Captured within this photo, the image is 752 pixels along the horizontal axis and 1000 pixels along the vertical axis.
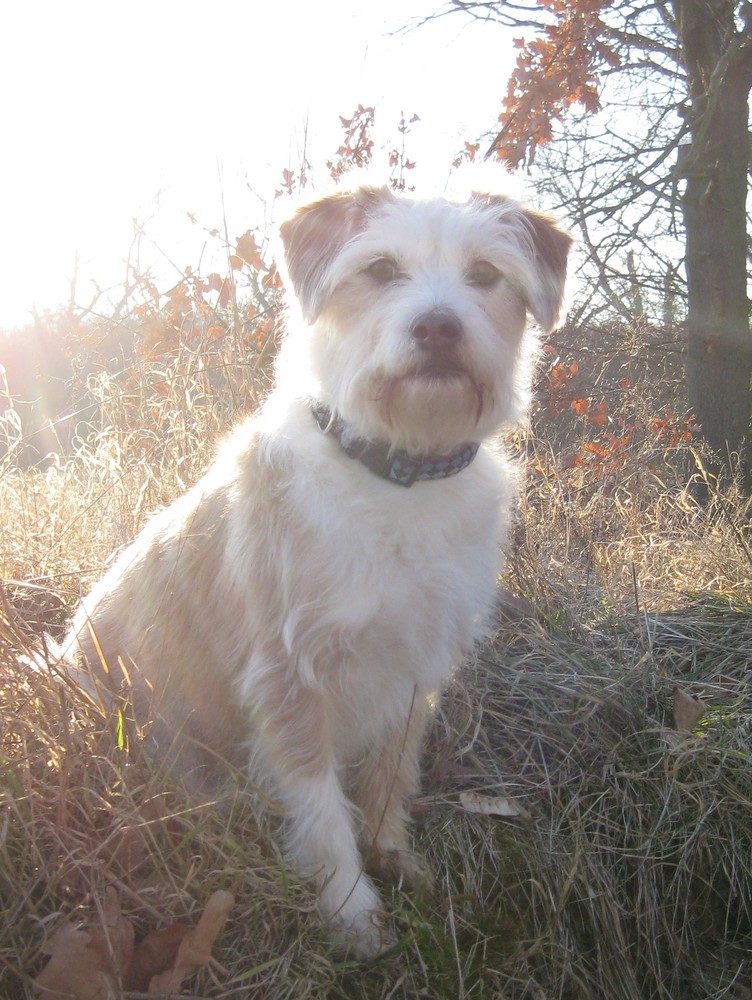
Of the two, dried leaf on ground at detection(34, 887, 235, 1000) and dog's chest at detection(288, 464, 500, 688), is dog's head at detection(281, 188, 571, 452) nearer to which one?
dog's chest at detection(288, 464, 500, 688)

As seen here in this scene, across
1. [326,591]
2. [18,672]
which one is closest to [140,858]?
[18,672]

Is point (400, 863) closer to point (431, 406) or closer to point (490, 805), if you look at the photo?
point (490, 805)

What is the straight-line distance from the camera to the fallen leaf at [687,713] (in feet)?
7.33

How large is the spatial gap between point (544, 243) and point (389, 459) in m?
0.81

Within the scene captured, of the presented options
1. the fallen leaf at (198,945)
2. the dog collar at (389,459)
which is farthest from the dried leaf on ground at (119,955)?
the dog collar at (389,459)

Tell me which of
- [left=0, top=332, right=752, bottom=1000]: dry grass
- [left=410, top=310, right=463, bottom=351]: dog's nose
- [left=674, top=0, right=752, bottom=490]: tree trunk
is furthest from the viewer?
[left=674, top=0, right=752, bottom=490]: tree trunk

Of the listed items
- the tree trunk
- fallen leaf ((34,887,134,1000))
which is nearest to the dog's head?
fallen leaf ((34,887,134,1000))

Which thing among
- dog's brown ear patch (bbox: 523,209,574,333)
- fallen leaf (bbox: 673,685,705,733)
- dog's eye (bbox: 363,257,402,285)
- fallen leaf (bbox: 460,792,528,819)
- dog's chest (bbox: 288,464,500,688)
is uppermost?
dog's brown ear patch (bbox: 523,209,574,333)

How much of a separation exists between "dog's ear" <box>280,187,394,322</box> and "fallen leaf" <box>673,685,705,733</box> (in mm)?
1474

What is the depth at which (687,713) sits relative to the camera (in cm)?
224

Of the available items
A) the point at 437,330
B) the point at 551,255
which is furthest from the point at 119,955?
the point at 551,255

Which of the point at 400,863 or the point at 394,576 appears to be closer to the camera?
the point at 394,576

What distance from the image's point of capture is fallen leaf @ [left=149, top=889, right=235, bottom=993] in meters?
1.44

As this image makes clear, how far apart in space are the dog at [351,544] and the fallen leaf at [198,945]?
0.28m
